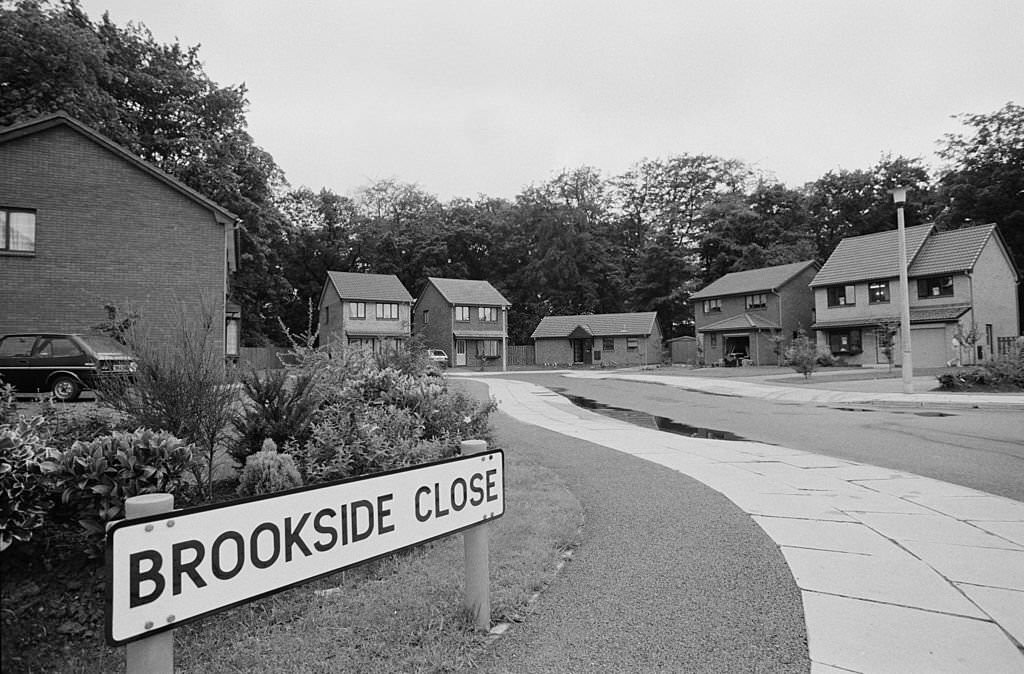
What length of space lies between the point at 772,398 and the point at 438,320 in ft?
117

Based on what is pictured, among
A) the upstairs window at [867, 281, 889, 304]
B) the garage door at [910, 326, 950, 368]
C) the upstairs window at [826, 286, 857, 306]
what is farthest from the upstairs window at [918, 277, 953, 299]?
the upstairs window at [826, 286, 857, 306]

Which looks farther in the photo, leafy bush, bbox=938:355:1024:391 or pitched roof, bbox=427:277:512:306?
pitched roof, bbox=427:277:512:306

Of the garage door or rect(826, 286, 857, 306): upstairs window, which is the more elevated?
rect(826, 286, 857, 306): upstairs window

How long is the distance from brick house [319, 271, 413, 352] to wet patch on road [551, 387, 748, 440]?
95.3 ft

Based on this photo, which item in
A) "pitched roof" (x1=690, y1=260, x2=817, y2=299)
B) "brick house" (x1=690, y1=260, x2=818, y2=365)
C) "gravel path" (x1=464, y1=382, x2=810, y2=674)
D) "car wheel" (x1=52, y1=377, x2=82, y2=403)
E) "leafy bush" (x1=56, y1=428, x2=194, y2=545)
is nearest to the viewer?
"gravel path" (x1=464, y1=382, x2=810, y2=674)

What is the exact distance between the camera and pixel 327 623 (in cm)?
357

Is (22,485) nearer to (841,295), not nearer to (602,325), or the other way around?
(841,295)

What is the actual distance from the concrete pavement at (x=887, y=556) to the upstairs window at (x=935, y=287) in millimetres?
33805

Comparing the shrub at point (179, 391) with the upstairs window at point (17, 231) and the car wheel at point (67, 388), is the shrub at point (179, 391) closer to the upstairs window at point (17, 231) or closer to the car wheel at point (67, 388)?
the car wheel at point (67, 388)

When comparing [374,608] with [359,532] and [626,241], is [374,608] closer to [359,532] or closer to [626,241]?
[359,532]

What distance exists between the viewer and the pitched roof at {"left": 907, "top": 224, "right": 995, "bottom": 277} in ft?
113

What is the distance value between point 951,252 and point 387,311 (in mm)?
39343

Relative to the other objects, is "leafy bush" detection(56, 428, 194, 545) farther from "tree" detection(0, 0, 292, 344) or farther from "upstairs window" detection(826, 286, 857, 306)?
"upstairs window" detection(826, 286, 857, 306)

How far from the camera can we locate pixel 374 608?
3736 millimetres
